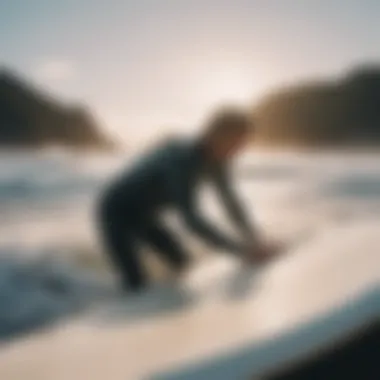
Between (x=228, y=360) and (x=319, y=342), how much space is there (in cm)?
17

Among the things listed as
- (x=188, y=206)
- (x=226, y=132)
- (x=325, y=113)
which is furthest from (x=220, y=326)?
(x=325, y=113)

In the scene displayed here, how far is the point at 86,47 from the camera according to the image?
1.35 metres

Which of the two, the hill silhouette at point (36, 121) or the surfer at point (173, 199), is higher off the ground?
the hill silhouette at point (36, 121)

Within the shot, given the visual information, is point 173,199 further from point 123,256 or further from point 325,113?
point 325,113

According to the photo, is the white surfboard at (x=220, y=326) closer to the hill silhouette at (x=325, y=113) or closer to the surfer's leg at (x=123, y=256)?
the surfer's leg at (x=123, y=256)

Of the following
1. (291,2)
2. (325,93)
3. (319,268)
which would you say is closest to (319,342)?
(319,268)

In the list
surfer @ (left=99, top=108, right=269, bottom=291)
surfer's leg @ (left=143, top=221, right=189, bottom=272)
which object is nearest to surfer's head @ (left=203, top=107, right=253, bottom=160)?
surfer @ (left=99, top=108, right=269, bottom=291)

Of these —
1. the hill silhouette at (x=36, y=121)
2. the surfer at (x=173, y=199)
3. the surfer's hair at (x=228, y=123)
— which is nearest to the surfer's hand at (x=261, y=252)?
the surfer at (x=173, y=199)

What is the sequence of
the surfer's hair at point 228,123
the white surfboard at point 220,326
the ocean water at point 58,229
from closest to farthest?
the white surfboard at point 220,326
the ocean water at point 58,229
the surfer's hair at point 228,123

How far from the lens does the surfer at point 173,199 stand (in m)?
1.36

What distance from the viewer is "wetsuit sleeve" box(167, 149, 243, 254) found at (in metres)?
1.36

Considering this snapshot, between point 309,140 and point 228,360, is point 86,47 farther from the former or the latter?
point 228,360

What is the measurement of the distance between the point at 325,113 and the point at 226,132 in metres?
0.33

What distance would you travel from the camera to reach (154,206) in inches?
55.1
